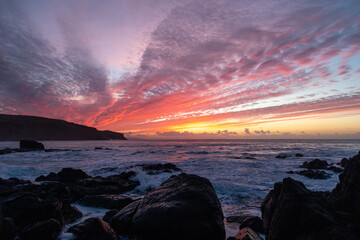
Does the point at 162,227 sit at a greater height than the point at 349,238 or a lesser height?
lesser

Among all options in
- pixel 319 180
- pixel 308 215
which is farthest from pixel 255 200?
pixel 319 180

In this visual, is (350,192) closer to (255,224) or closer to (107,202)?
(255,224)

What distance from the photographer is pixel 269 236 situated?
12.6 ft

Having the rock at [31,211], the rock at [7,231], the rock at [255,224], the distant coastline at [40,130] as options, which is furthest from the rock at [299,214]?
the distant coastline at [40,130]

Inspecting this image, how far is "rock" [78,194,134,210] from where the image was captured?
718cm

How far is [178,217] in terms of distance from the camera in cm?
370

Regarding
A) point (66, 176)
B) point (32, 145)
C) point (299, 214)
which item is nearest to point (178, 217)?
point (299, 214)

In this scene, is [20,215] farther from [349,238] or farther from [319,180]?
[319,180]

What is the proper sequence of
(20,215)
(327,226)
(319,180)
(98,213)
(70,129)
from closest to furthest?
1. (327,226)
2. (20,215)
3. (98,213)
4. (319,180)
5. (70,129)

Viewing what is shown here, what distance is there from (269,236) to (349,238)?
1.55 metres

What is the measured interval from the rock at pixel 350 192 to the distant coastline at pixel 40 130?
15998 cm

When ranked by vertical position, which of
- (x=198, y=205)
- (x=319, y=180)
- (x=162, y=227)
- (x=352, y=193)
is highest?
(x=352, y=193)

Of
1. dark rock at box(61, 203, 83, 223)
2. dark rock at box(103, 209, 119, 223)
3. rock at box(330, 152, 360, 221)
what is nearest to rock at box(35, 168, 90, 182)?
dark rock at box(61, 203, 83, 223)

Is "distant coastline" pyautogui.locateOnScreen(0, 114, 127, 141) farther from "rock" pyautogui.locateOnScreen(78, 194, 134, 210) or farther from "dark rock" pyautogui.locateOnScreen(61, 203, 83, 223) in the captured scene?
"dark rock" pyautogui.locateOnScreen(61, 203, 83, 223)
